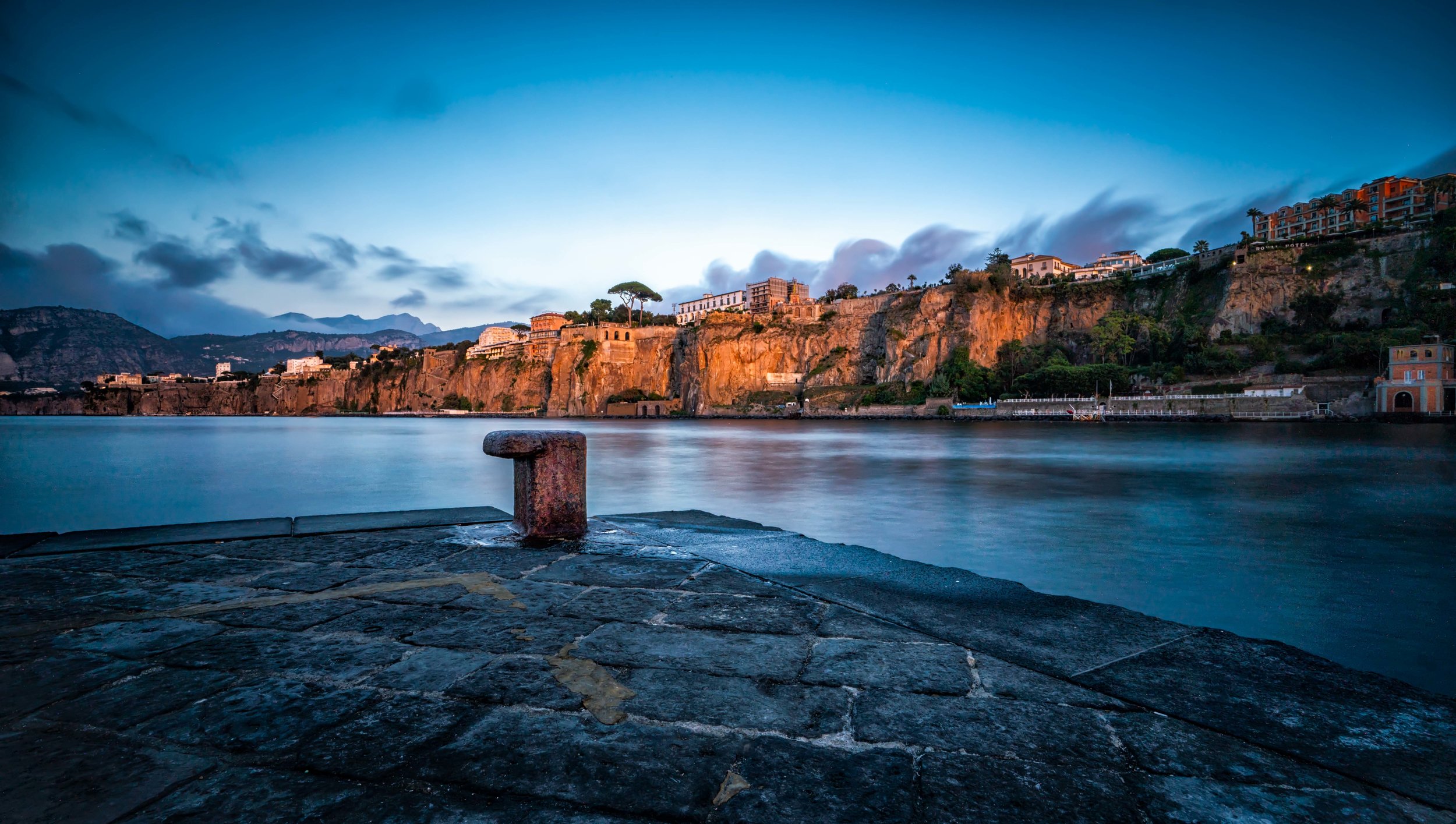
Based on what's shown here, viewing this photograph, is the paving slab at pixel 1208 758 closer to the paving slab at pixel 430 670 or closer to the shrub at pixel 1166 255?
the paving slab at pixel 430 670

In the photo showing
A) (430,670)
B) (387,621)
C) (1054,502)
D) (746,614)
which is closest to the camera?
(430,670)

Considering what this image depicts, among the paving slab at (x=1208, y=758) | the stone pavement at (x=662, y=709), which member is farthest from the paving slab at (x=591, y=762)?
the paving slab at (x=1208, y=758)

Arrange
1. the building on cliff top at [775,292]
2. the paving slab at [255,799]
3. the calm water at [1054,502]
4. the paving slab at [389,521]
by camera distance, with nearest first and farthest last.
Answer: the paving slab at [255,799] < the paving slab at [389,521] < the calm water at [1054,502] < the building on cliff top at [775,292]

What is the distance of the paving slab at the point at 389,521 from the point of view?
14.9 feet

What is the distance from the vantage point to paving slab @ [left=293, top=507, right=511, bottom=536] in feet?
14.9

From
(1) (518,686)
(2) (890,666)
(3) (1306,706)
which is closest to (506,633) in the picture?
(1) (518,686)

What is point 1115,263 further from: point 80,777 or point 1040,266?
point 80,777

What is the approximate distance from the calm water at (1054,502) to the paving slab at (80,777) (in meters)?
5.18

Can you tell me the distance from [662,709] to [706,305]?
131 m

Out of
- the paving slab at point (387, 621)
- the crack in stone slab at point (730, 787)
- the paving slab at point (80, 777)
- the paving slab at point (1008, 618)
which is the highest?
the paving slab at point (80, 777)

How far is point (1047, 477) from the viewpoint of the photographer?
14562mm

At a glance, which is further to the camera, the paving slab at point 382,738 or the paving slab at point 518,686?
the paving slab at point 518,686

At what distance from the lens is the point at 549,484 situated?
4.50 metres

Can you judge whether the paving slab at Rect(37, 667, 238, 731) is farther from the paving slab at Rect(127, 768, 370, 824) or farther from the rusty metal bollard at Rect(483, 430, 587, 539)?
the rusty metal bollard at Rect(483, 430, 587, 539)
